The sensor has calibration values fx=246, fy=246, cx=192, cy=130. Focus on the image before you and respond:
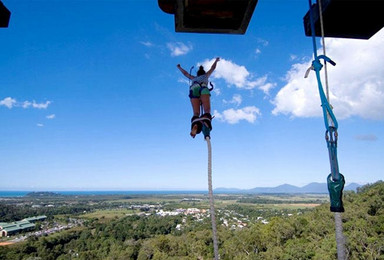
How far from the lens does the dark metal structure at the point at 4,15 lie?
1652 millimetres

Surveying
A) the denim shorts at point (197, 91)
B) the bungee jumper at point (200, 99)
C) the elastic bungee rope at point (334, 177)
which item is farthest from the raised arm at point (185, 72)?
the elastic bungee rope at point (334, 177)

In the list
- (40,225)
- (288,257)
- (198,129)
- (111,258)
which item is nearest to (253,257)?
(288,257)

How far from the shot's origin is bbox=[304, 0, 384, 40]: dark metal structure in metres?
1.59

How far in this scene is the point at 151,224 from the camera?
225 feet

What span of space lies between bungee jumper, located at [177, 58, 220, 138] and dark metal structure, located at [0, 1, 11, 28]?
1496 mm

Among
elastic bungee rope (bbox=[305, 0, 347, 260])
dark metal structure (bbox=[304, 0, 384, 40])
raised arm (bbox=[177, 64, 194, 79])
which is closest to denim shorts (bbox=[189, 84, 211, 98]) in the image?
raised arm (bbox=[177, 64, 194, 79])

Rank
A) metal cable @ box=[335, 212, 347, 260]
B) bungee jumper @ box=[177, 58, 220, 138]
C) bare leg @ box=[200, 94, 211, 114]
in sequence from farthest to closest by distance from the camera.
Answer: bare leg @ box=[200, 94, 211, 114], bungee jumper @ box=[177, 58, 220, 138], metal cable @ box=[335, 212, 347, 260]

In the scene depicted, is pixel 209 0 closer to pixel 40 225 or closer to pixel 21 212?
pixel 40 225

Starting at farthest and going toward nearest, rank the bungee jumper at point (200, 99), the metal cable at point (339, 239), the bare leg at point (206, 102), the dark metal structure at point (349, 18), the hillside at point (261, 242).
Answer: the hillside at point (261, 242) → the bare leg at point (206, 102) → the bungee jumper at point (200, 99) → the dark metal structure at point (349, 18) → the metal cable at point (339, 239)

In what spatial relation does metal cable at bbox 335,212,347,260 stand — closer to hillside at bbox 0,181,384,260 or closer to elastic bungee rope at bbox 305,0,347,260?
elastic bungee rope at bbox 305,0,347,260

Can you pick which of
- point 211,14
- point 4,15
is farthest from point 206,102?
point 4,15

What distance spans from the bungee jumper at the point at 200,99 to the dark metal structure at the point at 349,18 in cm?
93

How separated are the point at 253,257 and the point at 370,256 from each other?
11.7m

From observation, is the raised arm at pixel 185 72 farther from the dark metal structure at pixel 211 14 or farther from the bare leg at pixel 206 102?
the dark metal structure at pixel 211 14
